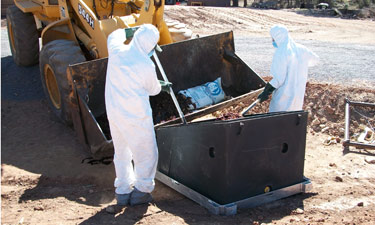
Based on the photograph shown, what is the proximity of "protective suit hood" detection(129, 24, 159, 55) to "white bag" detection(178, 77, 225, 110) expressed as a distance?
2.27 metres

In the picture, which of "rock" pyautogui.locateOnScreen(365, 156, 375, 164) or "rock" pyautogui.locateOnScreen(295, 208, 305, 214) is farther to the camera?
"rock" pyautogui.locateOnScreen(365, 156, 375, 164)

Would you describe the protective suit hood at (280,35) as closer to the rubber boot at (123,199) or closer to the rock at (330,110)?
the rock at (330,110)

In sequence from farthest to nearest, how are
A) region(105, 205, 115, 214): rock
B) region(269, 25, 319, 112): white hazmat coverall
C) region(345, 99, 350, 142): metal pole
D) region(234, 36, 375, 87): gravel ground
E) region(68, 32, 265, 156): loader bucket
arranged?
region(234, 36, 375, 87): gravel ground, region(345, 99, 350, 142): metal pole, region(68, 32, 265, 156): loader bucket, region(269, 25, 319, 112): white hazmat coverall, region(105, 205, 115, 214): rock

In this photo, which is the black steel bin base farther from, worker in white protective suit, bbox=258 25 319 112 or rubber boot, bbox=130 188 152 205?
worker in white protective suit, bbox=258 25 319 112

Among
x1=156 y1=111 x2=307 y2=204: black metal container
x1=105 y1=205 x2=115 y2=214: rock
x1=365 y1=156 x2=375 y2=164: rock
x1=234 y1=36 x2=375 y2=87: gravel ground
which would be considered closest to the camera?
x1=156 y1=111 x2=307 y2=204: black metal container

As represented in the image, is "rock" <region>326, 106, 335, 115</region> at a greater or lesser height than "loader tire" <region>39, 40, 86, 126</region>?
lesser

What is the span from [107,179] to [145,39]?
211cm

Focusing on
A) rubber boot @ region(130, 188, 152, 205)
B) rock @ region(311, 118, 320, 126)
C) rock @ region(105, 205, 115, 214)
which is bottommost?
rock @ region(105, 205, 115, 214)

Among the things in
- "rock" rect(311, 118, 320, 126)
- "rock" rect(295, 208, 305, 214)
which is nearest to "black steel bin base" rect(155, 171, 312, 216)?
"rock" rect(295, 208, 305, 214)

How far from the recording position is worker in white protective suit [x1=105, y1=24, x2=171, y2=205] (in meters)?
4.57

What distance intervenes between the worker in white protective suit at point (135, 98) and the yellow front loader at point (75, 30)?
1.65 meters

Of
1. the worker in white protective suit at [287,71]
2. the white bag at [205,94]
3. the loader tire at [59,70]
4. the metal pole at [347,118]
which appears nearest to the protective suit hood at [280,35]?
the worker in white protective suit at [287,71]

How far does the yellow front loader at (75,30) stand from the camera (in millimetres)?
6777

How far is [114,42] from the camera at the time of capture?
15.8ft
